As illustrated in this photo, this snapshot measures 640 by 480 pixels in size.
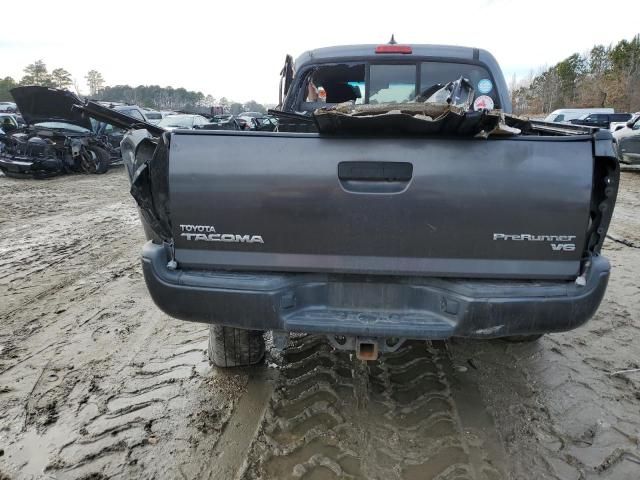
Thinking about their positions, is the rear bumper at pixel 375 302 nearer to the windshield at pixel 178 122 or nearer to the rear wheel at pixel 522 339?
the rear wheel at pixel 522 339

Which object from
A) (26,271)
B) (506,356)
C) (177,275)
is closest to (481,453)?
(506,356)

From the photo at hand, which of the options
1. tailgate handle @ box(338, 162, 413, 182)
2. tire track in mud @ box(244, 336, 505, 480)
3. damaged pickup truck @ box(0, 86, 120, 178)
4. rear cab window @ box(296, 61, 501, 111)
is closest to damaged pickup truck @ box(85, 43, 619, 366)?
tailgate handle @ box(338, 162, 413, 182)

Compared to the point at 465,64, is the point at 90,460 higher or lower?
lower

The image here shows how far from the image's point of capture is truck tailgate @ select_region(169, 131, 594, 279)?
2143mm

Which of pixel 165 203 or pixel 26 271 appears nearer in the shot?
pixel 165 203

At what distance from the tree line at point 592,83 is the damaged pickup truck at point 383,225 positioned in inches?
2086

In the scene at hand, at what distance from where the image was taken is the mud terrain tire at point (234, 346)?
3.10m

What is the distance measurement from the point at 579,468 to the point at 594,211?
1.32 m

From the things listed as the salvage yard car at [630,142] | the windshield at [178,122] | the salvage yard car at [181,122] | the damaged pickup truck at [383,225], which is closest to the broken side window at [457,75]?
the damaged pickup truck at [383,225]

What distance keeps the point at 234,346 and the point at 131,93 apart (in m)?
86.0

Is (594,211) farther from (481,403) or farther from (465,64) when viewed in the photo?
(465,64)

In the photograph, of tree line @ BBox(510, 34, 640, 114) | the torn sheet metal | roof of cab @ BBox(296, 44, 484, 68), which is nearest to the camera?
the torn sheet metal

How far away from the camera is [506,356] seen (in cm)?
347

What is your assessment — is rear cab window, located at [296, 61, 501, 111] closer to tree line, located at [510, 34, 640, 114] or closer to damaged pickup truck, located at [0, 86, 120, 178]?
damaged pickup truck, located at [0, 86, 120, 178]
